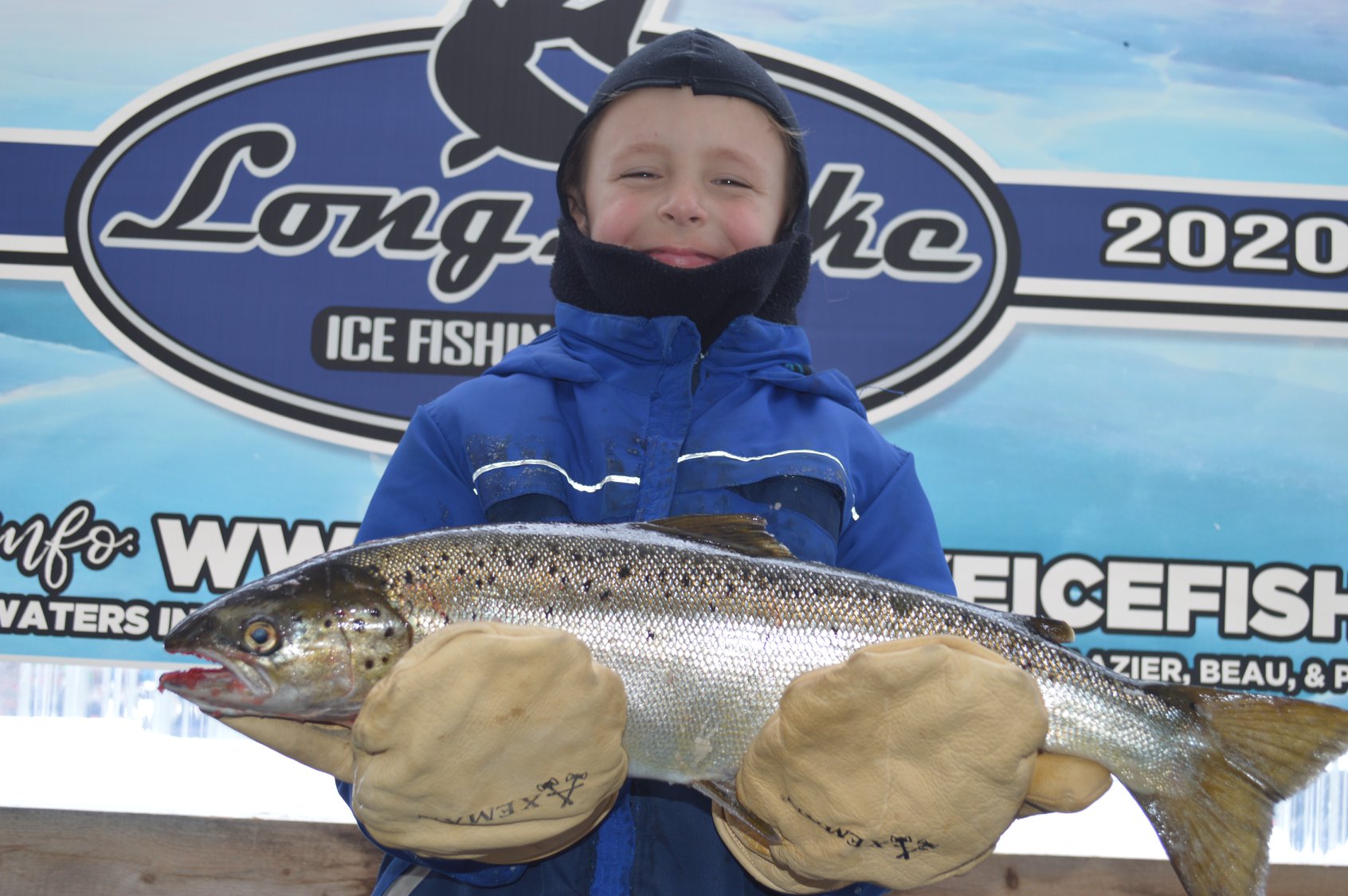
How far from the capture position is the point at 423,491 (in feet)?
5.83

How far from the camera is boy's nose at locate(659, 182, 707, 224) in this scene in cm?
190

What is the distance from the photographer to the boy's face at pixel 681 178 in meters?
1.92

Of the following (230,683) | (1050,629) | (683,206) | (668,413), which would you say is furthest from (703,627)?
(683,206)

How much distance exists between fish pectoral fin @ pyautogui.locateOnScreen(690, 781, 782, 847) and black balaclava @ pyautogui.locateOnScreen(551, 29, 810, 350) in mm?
819

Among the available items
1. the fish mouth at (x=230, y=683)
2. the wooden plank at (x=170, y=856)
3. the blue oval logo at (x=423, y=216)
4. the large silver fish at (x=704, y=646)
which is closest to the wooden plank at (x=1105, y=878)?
the blue oval logo at (x=423, y=216)

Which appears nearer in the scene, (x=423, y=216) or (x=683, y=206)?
(x=683, y=206)

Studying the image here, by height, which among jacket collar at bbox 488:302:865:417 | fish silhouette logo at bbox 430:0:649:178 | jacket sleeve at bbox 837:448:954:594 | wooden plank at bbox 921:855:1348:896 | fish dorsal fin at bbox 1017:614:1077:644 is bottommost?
wooden plank at bbox 921:855:1348:896

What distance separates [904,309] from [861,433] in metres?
1.20

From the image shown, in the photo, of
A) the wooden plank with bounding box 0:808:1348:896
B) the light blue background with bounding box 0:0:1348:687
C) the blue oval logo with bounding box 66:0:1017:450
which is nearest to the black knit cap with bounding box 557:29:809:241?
the blue oval logo with bounding box 66:0:1017:450

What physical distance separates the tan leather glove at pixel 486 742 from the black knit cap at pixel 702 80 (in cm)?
108

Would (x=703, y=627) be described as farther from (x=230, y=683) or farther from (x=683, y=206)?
(x=683, y=206)

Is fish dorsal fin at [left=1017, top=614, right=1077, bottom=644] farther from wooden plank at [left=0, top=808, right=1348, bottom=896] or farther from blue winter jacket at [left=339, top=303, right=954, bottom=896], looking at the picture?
wooden plank at [left=0, top=808, right=1348, bottom=896]

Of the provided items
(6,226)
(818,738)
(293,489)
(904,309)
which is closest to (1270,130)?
(904,309)

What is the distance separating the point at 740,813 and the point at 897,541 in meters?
0.57
